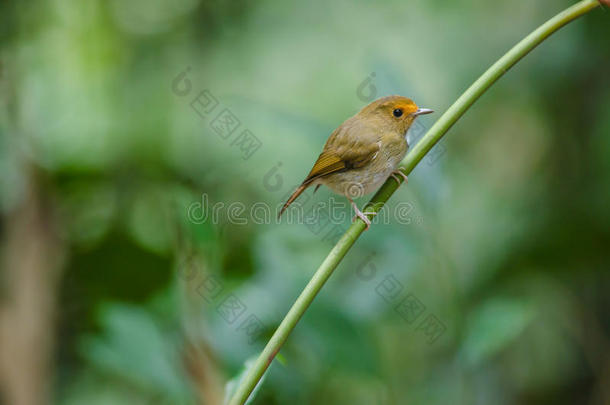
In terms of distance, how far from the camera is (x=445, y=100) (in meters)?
3.43

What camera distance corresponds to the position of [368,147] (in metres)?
2.03

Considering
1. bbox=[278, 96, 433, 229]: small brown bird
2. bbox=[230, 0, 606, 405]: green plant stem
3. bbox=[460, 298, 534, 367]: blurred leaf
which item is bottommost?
bbox=[460, 298, 534, 367]: blurred leaf

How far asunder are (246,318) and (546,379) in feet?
5.98

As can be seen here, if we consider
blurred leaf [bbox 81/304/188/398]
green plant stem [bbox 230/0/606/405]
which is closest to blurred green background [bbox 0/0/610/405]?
blurred leaf [bbox 81/304/188/398]

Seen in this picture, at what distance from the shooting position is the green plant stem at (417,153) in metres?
0.97

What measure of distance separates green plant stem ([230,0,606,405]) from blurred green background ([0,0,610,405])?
40cm

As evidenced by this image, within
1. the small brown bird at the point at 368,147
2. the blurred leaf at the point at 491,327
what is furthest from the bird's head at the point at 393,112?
the blurred leaf at the point at 491,327

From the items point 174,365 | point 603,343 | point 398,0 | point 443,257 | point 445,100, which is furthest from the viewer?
point 398,0

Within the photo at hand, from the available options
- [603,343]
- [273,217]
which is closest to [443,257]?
[273,217]

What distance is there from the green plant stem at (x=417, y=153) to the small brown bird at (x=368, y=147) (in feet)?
2.73

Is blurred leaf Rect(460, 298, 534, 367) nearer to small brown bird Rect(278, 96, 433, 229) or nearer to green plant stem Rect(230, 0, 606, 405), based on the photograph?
small brown bird Rect(278, 96, 433, 229)

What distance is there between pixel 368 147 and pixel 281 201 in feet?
3.52

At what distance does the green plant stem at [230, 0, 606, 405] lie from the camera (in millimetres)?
968

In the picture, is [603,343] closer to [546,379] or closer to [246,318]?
[546,379]
